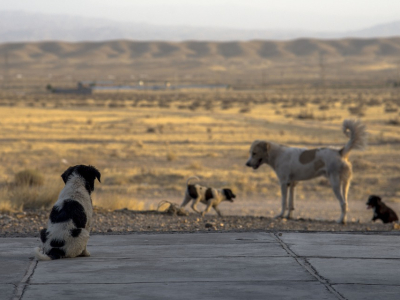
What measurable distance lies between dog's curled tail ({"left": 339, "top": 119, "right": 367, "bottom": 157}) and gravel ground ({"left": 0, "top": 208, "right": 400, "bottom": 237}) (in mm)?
1483

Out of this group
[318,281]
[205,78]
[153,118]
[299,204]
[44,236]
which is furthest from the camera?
[205,78]

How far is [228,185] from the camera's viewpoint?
20781 mm

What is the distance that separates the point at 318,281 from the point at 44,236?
306 cm

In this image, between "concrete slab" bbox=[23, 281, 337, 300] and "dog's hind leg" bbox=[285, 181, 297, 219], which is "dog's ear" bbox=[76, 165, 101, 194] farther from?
"dog's hind leg" bbox=[285, 181, 297, 219]

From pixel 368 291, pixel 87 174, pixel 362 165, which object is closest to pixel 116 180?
pixel 362 165

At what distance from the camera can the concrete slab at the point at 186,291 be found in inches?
237

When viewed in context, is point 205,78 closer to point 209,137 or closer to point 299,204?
point 209,137

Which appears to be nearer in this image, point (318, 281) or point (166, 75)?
point (318, 281)

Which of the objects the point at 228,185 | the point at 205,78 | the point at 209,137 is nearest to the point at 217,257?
the point at 228,185

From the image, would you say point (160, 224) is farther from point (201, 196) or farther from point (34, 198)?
point (34, 198)

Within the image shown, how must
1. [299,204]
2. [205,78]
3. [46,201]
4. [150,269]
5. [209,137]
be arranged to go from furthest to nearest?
[205,78] → [209,137] → [299,204] → [46,201] → [150,269]

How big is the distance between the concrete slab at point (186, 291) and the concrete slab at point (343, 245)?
171 centimetres

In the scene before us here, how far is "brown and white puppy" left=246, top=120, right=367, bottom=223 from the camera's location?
1430cm

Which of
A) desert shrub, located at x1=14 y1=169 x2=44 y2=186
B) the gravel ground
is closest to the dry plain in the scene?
the gravel ground
